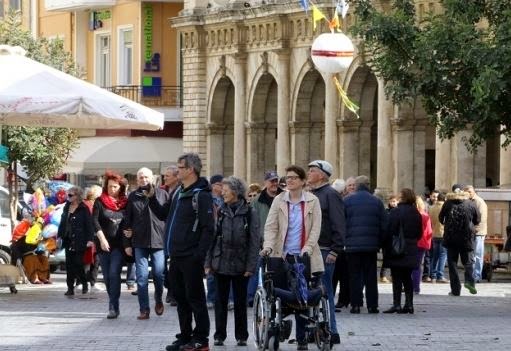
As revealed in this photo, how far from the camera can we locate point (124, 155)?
57031 mm

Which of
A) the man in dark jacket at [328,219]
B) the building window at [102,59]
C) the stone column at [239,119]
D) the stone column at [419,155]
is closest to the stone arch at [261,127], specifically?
the stone column at [239,119]

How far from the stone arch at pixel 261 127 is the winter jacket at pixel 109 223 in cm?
2913

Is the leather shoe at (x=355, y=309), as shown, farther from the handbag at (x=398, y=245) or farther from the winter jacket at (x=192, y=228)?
the winter jacket at (x=192, y=228)

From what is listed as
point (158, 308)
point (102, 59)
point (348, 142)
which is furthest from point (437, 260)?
point (102, 59)

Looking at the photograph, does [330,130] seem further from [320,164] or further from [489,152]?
[320,164]

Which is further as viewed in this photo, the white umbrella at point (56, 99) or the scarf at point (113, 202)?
the white umbrella at point (56, 99)

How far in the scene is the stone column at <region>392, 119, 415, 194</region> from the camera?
45.3m

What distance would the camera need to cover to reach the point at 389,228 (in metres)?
24.2

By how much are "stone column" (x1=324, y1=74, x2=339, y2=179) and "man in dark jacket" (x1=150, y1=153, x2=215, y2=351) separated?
29.6 m

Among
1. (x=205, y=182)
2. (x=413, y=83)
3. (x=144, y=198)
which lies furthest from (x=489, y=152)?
(x=205, y=182)

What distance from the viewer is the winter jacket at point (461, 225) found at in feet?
91.1

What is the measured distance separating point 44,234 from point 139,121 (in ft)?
20.8

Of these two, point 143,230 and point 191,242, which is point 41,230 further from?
point 191,242

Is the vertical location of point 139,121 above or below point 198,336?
above
